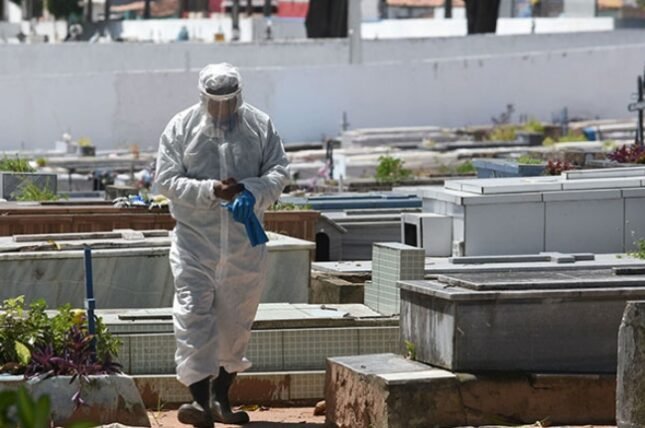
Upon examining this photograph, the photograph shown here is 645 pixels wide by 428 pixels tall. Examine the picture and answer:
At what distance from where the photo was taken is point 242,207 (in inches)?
301

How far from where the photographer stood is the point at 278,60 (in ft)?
153

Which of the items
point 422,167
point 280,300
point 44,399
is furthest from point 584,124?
point 44,399

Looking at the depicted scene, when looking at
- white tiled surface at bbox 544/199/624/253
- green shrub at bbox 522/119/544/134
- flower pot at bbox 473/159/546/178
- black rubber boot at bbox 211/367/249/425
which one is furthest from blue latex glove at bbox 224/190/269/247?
green shrub at bbox 522/119/544/134

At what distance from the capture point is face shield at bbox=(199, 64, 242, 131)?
791cm

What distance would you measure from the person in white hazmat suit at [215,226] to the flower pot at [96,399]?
10.0 inches

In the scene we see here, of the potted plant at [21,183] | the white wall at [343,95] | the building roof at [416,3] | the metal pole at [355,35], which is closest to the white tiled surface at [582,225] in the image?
the potted plant at [21,183]

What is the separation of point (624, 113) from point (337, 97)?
25.5ft

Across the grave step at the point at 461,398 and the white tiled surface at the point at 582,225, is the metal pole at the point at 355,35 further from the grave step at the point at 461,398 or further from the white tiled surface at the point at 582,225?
the grave step at the point at 461,398

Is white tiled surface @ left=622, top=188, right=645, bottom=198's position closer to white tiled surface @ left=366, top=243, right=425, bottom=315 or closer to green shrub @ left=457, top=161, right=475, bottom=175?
white tiled surface @ left=366, top=243, right=425, bottom=315

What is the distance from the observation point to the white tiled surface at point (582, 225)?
1180cm

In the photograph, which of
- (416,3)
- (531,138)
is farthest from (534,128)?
(416,3)

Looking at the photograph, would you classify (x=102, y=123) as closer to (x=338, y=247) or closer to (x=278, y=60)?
(x=278, y=60)

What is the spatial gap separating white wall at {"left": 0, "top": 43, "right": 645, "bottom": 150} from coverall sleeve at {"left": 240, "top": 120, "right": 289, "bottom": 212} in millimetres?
35562

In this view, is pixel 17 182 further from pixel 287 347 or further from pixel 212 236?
pixel 212 236
